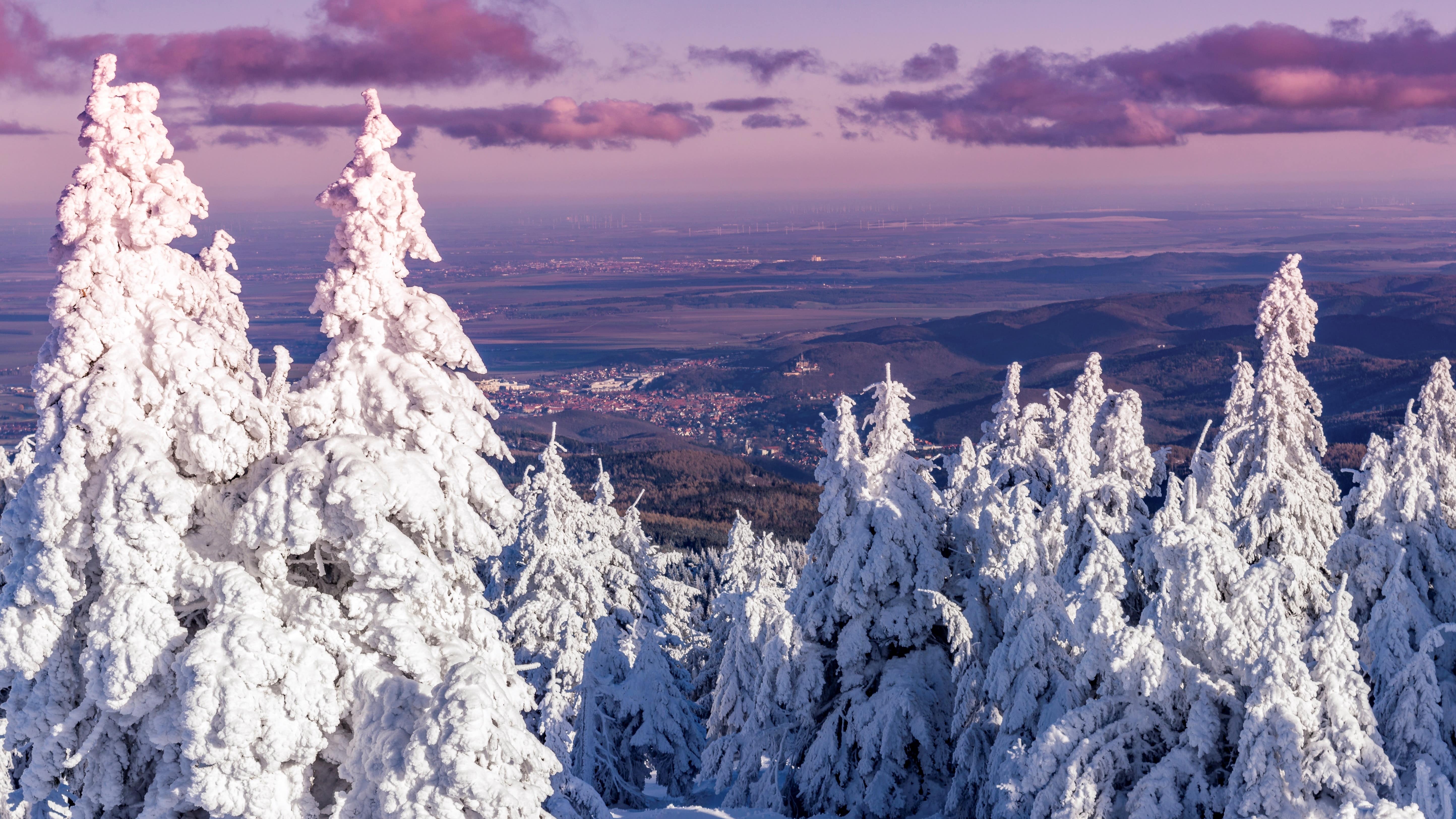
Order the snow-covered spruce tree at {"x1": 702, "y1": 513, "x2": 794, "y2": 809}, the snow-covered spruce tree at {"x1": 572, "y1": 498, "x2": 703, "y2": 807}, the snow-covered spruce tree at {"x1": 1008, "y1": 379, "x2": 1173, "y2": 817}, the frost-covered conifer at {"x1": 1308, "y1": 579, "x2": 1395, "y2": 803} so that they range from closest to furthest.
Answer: the frost-covered conifer at {"x1": 1308, "y1": 579, "x2": 1395, "y2": 803}
the snow-covered spruce tree at {"x1": 1008, "y1": 379, "x2": 1173, "y2": 817}
the snow-covered spruce tree at {"x1": 702, "y1": 513, "x2": 794, "y2": 809}
the snow-covered spruce tree at {"x1": 572, "y1": 498, "x2": 703, "y2": 807}

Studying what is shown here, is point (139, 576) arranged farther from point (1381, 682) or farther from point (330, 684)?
point (1381, 682)

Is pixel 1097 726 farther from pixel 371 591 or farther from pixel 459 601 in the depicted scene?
pixel 371 591

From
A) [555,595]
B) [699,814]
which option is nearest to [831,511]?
[699,814]

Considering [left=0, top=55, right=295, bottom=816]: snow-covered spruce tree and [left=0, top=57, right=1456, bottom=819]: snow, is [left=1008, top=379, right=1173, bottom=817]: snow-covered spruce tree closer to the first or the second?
[left=0, top=57, right=1456, bottom=819]: snow

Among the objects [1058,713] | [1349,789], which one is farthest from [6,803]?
[1349,789]

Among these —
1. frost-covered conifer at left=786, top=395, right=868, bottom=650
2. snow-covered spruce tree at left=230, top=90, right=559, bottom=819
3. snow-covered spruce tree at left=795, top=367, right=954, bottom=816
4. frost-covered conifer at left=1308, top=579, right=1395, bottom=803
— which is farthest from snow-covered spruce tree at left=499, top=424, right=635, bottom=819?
frost-covered conifer at left=1308, top=579, right=1395, bottom=803
